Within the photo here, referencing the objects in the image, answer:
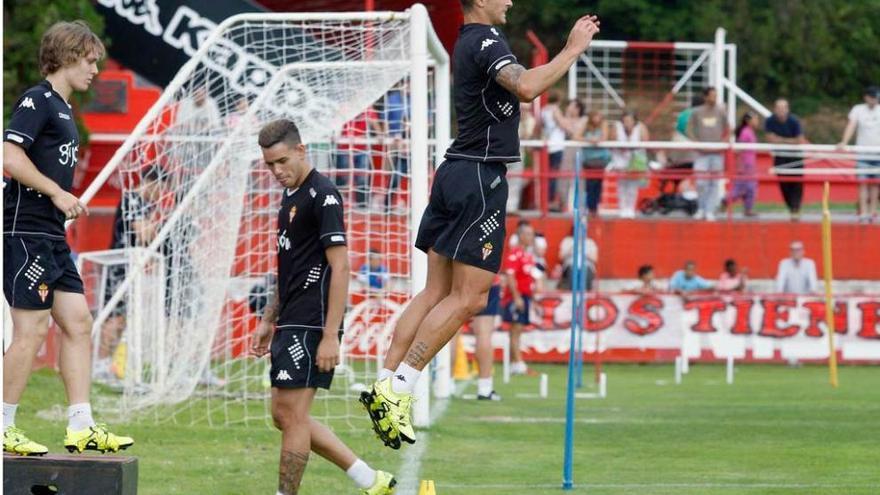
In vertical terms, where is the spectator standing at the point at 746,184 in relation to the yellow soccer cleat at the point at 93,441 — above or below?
above

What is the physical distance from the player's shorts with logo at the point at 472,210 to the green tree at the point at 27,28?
13314 mm

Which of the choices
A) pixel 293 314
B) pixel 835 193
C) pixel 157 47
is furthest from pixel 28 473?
pixel 835 193

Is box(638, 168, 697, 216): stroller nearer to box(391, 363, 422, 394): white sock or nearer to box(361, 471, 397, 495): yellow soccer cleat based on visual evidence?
box(361, 471, 397, 495): yellow soccer cleat

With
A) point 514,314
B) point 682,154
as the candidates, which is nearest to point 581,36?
point 514,314

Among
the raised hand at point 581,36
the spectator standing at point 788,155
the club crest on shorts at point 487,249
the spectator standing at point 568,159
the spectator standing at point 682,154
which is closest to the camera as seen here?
the raised hand at point 581,36

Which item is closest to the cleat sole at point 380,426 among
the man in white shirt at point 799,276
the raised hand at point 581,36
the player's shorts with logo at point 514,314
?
the raised hand at point 581,36

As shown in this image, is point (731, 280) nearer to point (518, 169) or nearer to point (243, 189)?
point (518, 169)

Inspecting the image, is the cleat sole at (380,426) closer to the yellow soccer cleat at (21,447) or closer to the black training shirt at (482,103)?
the black training shirt at (482,103)

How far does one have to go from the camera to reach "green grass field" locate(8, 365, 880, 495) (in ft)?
33.6

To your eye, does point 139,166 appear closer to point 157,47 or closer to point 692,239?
point 157,47

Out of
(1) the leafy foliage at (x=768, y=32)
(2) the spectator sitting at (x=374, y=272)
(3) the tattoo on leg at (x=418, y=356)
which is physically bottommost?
(3) the tattoo on leg at (x=418, y=356)

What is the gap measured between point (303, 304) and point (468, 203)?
1.19m

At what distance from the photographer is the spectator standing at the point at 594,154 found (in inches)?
997

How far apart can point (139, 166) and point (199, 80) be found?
3.83 ft
